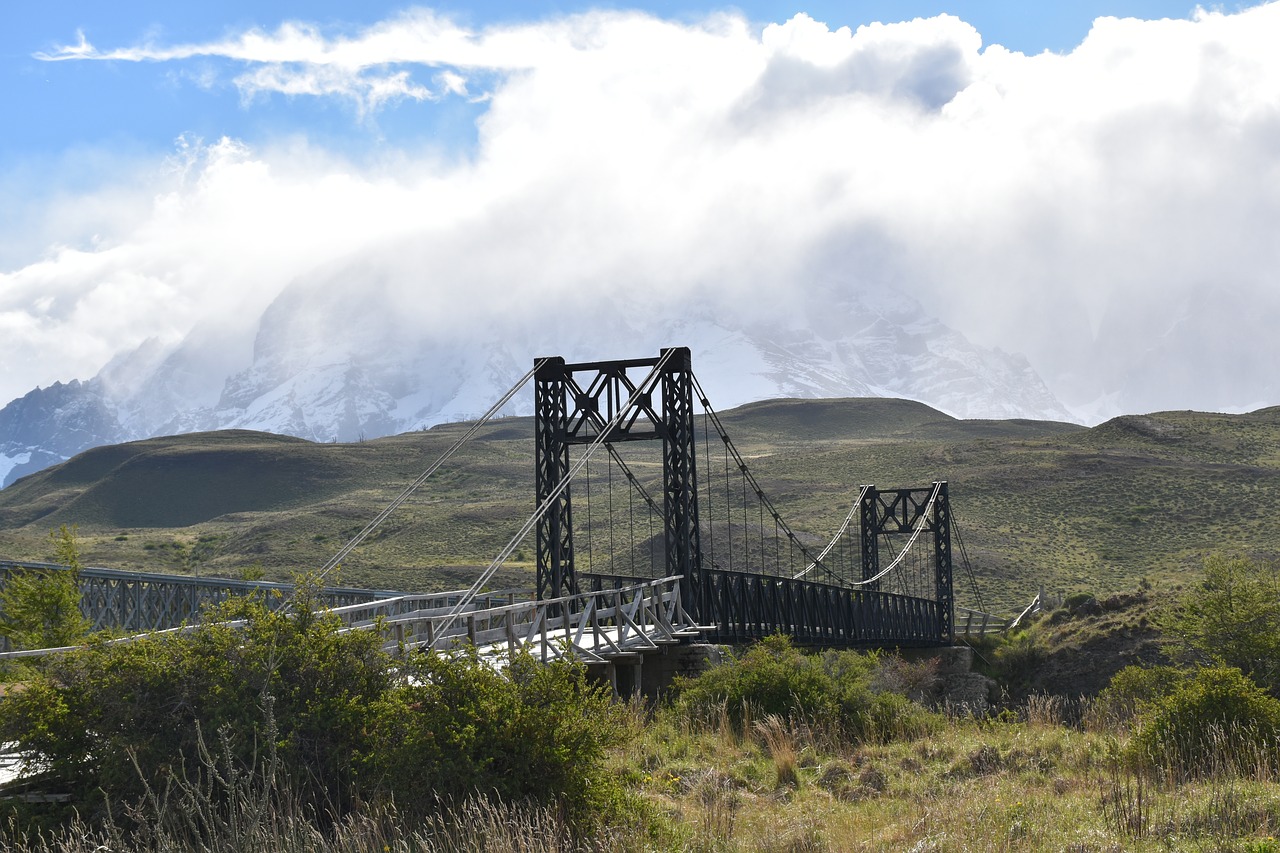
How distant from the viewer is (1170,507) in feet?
226

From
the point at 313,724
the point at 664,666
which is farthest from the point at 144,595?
the point at 313,724

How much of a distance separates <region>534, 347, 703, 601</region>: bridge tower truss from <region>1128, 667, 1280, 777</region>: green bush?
1089 cm

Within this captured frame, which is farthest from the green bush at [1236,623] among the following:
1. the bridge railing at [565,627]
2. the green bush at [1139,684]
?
the bridge railing at [565,627]

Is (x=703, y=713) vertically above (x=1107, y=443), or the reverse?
(x=1107, y=443)

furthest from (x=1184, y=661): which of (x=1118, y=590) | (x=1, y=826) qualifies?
(x=1, y=826)

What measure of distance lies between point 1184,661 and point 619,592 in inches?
883

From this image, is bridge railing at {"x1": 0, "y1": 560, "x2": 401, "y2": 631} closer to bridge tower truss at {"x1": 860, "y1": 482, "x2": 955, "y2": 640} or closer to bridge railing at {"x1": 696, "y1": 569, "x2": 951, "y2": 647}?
bridge railing at {"x1": 696, "y1": 569, "x2": 951, "y2": 647}

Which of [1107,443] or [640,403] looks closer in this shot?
[640,403]

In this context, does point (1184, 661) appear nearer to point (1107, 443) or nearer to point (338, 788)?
point (338, 788)

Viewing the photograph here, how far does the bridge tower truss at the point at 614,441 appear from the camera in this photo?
23.6 m

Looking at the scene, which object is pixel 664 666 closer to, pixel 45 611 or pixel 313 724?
pixel 313 724

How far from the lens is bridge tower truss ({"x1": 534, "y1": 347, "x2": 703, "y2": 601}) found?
23625 mm

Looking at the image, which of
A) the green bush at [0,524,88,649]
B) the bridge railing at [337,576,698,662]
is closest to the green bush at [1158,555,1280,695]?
the bridge railing at [337,576,698,662]

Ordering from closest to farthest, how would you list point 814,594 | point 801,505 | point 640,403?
point 640,403 → point 814,594 → point 801,505
